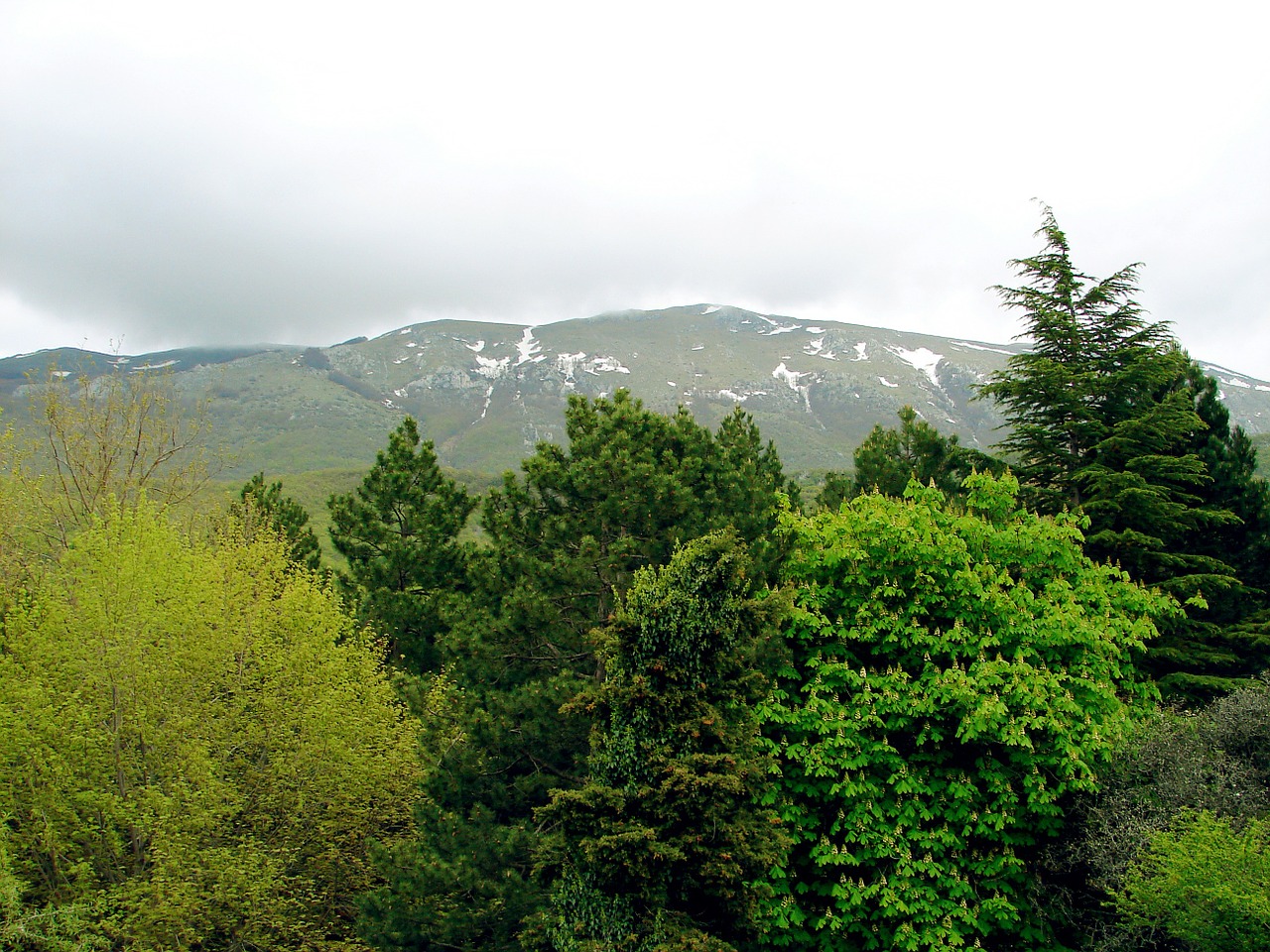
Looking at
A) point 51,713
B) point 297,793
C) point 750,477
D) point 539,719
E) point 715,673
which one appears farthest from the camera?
point 297,793

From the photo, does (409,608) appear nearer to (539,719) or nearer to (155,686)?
(155,686)

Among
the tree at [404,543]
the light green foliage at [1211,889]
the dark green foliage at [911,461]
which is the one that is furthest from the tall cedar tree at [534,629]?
the tree at [404,543]

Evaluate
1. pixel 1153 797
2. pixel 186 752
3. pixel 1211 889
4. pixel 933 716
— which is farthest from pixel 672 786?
pixel 186 752

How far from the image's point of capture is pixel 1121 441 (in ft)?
73.2

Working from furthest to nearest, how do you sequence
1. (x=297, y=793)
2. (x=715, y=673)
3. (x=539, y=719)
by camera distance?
(x=297, y=793)
(x=539, y=719)
(x=715, y=673)

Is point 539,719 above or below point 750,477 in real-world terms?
Result: below

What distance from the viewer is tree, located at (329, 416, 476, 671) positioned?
90.3 ft

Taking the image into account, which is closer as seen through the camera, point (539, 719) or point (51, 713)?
point (539, 719)

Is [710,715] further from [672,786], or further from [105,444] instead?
[105,444]

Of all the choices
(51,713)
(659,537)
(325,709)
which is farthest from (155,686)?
(659,537)

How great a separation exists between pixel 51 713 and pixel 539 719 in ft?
36.1

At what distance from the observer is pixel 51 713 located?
18.1m

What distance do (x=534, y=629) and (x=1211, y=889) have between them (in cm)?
1231

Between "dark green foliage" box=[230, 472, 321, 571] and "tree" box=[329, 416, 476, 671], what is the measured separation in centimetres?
473
